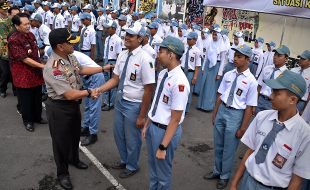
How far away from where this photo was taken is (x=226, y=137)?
4336 millimetres

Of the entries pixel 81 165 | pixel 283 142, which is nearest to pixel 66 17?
pixel 81 165

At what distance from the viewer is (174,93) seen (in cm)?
332

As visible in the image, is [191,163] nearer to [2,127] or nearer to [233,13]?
[2,127]

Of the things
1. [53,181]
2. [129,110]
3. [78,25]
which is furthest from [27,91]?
[78,25]

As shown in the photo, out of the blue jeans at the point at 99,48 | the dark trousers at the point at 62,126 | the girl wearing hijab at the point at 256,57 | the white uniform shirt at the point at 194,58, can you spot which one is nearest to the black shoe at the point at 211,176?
the dark trousers at the point at 62,126

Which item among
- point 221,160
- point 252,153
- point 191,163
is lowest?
point 191,163

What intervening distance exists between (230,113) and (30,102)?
3916 mm

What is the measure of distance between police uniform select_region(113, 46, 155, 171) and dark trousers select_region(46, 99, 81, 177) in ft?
1.96

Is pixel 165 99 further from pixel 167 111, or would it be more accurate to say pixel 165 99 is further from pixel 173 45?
pixel 173 45

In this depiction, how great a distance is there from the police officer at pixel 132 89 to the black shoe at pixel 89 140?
1.25 metres

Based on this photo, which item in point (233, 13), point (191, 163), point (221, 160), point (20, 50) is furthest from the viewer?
point (233, 13)

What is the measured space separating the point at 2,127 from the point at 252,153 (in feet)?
16.8

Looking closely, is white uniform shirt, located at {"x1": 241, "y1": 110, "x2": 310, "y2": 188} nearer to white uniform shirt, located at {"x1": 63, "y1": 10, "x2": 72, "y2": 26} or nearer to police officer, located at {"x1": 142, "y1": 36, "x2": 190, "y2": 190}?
police officer, located at {"x1": 142, "y1": 36, "x2": 190, "y2": 190}

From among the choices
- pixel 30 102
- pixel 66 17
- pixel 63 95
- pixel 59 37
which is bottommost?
pixel 30 102
